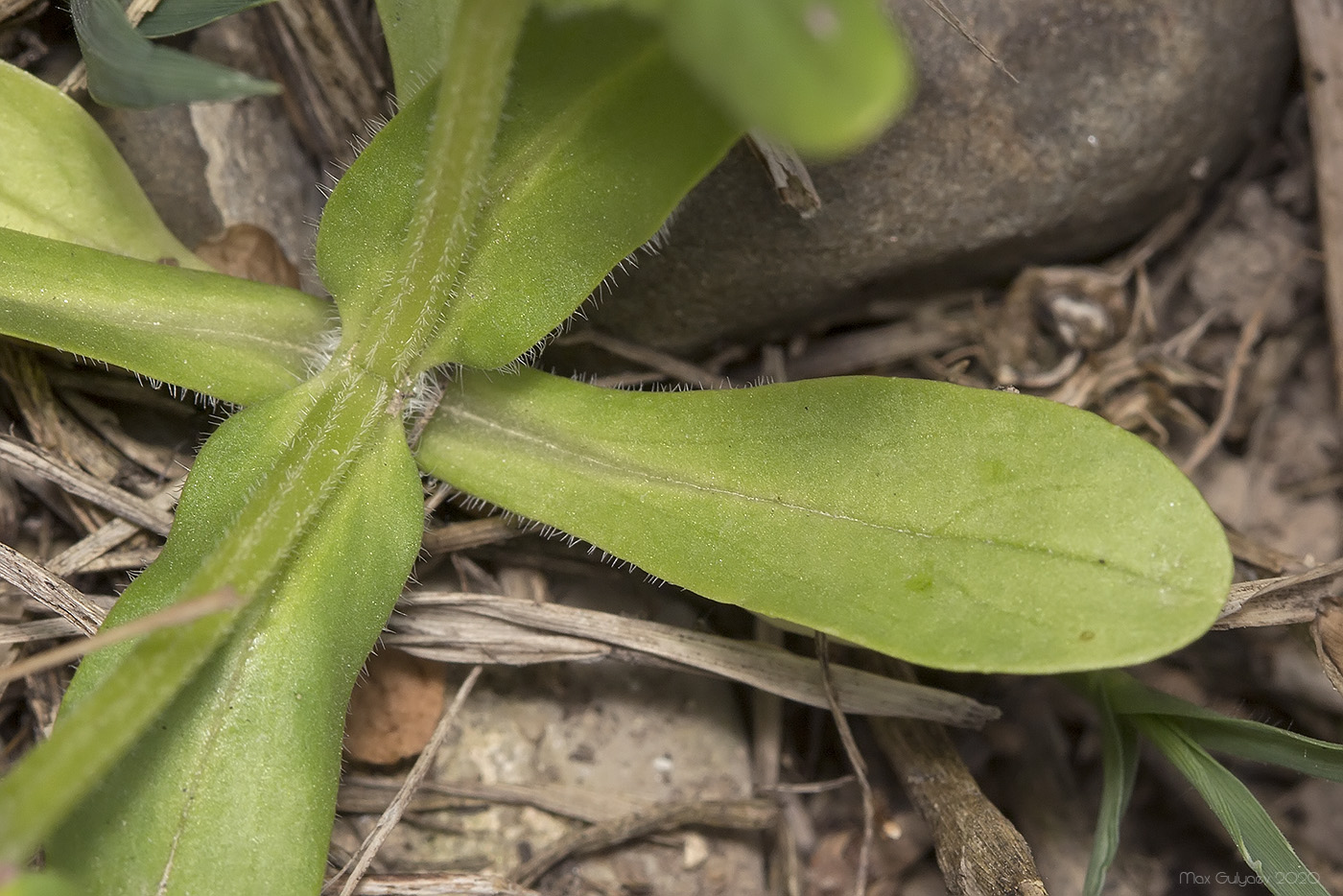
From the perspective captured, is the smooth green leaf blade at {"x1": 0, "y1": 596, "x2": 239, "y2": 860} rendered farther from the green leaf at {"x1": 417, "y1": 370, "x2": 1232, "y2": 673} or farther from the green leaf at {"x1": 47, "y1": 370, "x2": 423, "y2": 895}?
the green leaf at {"x1": 417, "y1": 370, "x2": 1232, "y2": 673}

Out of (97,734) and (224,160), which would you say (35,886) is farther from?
(224,160)

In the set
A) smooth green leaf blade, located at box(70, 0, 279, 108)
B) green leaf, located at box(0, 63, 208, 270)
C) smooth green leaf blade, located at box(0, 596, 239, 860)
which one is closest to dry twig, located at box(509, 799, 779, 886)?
smooth green leaf blade, located at box(0, 596, 239, 860)

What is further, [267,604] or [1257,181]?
[1257,181]

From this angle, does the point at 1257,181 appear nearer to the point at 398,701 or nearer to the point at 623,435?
the point at 623,435

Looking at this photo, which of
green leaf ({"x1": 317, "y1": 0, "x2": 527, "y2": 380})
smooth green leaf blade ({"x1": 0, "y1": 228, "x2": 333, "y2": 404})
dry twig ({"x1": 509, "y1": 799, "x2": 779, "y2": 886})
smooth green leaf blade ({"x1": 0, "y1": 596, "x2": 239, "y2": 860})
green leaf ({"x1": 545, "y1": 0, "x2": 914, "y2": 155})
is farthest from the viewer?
dry twig ({"x1": 509, "y1": 799, "x2": 779, "y2": 886})

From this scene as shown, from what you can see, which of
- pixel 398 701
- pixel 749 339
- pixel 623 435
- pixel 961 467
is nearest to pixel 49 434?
pixel 398 701

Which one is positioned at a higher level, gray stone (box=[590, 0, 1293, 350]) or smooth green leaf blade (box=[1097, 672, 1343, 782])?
gray stone (box=[590, 0, 1293, 350])

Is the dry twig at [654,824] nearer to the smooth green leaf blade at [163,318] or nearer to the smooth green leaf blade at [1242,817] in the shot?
the smooth green leaf blade at [1242,817]
